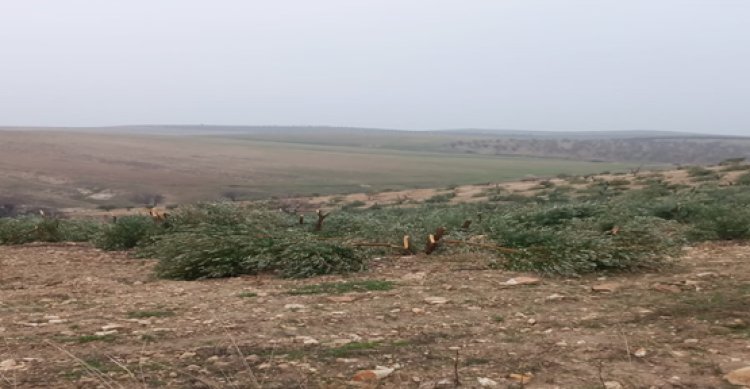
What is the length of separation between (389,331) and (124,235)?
5.99 meters

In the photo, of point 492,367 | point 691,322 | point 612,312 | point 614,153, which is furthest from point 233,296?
point 614,153

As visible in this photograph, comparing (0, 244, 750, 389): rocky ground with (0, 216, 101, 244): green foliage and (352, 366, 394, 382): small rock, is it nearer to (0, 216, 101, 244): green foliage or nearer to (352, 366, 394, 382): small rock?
(352, 366, 394, 382): small rock

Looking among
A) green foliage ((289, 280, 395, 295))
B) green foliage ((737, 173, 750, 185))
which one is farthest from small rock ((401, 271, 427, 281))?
green foliage ((737, 173, 750, 185))

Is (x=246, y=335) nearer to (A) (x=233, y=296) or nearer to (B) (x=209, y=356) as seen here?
(B) (x=209, y=356)

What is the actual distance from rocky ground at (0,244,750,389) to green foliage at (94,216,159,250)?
8.29 feet

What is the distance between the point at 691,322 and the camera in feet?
13.9

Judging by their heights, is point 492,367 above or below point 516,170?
above

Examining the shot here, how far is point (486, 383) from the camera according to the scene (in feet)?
10.7

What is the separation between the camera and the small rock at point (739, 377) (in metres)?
3.19

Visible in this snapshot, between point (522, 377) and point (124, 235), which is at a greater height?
point (522, 377)

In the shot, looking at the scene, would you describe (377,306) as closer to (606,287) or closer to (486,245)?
(606,287)

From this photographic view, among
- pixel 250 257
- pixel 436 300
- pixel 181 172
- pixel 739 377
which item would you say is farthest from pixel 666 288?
pixel 181 172

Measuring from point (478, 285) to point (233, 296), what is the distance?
2085mm

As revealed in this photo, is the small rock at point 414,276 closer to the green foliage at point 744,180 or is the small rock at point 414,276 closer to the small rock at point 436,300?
the small rock at point 436,300
